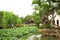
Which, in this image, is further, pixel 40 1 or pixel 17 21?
pixel 17 21

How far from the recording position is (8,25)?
35.4m

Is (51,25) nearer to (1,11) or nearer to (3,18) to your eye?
(3,18)

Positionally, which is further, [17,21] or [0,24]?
[17,21]

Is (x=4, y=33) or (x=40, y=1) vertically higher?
(x=40, y=1)

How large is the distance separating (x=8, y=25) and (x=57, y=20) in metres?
9.44

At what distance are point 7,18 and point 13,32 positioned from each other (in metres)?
12.4

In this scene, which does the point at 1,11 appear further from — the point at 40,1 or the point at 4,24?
the point at 40,1

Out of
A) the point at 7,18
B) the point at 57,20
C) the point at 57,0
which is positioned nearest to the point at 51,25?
the point at 57,20

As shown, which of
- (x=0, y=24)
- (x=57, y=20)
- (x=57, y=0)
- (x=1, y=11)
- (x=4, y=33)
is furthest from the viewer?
(x=1, y=11)

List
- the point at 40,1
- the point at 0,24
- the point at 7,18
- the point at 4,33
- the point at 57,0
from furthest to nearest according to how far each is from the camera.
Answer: the point at 7,18, the point at 0,24, the point at 4,33, the point at 40,1, the point at 57,0

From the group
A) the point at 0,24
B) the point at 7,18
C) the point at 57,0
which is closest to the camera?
the point at 57,0

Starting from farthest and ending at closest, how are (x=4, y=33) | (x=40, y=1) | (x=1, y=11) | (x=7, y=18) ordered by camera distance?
(x=1, y=11) < (x=7, y=18) < (x=4, y=33) < (x=40, y=1)

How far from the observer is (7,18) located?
3512 cm

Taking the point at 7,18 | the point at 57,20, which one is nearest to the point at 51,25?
the point at 57,20
